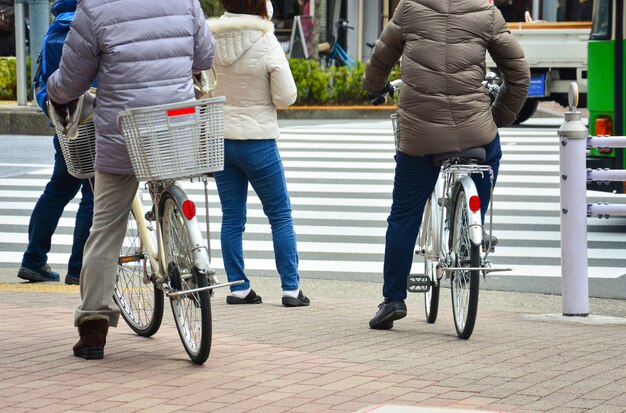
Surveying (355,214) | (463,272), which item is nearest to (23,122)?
(355,214)

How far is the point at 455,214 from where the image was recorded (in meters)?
6.66

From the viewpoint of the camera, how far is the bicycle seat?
21.3 feet

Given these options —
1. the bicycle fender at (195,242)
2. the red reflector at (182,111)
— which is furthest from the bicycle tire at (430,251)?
the red reflector at (182,111)

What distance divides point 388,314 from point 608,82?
5487 millimetres

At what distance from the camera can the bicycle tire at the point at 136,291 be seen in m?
6.35

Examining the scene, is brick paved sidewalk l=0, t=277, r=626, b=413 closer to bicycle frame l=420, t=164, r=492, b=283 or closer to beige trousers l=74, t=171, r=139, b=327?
beige trousers l=74, t=171, r=139, b=327

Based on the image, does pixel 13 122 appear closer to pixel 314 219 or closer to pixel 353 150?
pixel 353 150

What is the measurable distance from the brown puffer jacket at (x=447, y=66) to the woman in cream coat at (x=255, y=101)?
1.31m

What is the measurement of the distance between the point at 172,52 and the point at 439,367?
1811mm

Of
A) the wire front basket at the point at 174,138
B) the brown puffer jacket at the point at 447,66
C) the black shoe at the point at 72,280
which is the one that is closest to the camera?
the wire front basket at the point at 174,138

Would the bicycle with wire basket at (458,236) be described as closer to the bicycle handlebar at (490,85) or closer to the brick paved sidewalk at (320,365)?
the bicycle handlebar at (490,85)

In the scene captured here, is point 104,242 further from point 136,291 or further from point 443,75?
point 443,75

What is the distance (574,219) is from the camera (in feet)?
24.8

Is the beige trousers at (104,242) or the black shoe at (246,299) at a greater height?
the beige trousers at (104,242)
